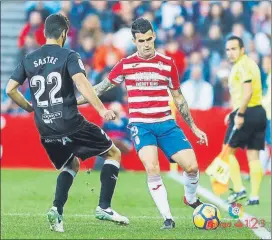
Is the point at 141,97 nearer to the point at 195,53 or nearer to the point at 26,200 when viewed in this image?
A: the point at 26,200

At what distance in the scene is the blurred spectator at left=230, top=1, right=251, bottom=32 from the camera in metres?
22.2

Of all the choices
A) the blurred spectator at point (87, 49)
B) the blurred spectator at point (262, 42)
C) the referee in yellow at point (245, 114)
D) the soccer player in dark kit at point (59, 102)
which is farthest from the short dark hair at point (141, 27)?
the blurred spectator at point (262, 42)

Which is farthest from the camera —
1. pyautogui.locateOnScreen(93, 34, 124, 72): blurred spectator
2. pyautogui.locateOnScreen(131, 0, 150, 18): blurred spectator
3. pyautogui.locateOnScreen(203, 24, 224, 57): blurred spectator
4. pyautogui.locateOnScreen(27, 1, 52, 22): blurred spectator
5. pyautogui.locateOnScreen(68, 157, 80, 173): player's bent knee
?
pyautogui.locateOnScreen(131, 0, 150, 18): blurred spectator

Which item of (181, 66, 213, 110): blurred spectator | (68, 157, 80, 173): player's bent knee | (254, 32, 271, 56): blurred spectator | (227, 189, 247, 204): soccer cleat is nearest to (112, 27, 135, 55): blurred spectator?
(181, 66, 213, 110): blurred spectator

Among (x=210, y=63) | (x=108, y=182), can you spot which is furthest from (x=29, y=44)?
(x=108, y=182)

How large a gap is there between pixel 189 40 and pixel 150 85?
1146 centimetres

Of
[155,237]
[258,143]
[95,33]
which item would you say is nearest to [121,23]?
[95,33]

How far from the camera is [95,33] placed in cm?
2145

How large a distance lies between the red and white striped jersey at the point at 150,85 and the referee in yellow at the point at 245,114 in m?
3.45

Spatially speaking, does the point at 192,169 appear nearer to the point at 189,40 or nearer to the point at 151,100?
the point at 151,100

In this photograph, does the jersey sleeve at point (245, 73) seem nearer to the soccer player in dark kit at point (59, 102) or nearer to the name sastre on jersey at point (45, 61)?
the soccer player in dark kit at point (59, 102)

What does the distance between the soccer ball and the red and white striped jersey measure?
106 cm

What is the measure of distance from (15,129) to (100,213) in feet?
31.2

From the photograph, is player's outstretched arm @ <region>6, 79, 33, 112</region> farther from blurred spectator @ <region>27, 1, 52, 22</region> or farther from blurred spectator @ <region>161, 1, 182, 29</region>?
blurred spectator @ <region>161, 1, 182, 29</region>
